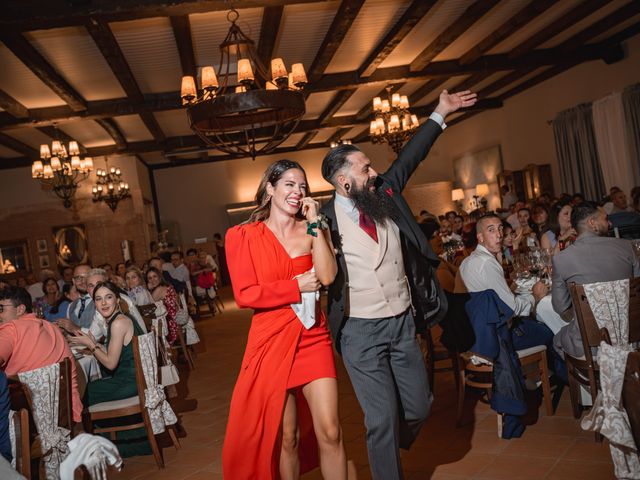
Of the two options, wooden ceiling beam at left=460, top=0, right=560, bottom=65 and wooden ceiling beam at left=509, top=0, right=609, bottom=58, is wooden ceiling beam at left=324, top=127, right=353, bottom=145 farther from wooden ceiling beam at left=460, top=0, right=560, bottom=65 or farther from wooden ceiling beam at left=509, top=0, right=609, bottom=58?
wooden ceiling beam at left=509, top=0, right=609, bottom=58

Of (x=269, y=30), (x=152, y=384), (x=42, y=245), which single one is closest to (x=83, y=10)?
(x=269, y=30)

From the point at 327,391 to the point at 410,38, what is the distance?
8.02m

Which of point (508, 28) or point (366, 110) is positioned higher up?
point (366, 110)

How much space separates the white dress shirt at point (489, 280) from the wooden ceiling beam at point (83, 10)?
3.76 metres

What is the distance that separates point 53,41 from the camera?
7492 mm

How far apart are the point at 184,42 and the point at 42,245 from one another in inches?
365

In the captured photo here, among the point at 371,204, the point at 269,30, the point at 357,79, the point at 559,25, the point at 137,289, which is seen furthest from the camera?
the point at 357,79

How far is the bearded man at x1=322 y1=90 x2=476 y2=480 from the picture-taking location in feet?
8.45

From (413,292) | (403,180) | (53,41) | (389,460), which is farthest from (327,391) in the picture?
(53,41)

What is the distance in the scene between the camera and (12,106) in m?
9.46

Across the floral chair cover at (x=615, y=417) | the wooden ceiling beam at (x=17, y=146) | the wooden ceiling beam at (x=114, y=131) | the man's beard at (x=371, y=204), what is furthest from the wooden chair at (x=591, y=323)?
the wooden ceiling beam at (x=17, y=146)

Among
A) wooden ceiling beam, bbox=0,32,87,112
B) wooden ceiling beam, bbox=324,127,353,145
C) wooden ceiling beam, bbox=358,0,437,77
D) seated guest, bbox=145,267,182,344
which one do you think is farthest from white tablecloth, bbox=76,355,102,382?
wooden ceiling beam, bbox=324,127,353,145

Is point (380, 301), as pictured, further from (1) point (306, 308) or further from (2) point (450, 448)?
(2) point (450, 448)

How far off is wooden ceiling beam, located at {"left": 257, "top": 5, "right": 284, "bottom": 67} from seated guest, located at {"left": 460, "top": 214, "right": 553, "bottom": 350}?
4.12 meters
